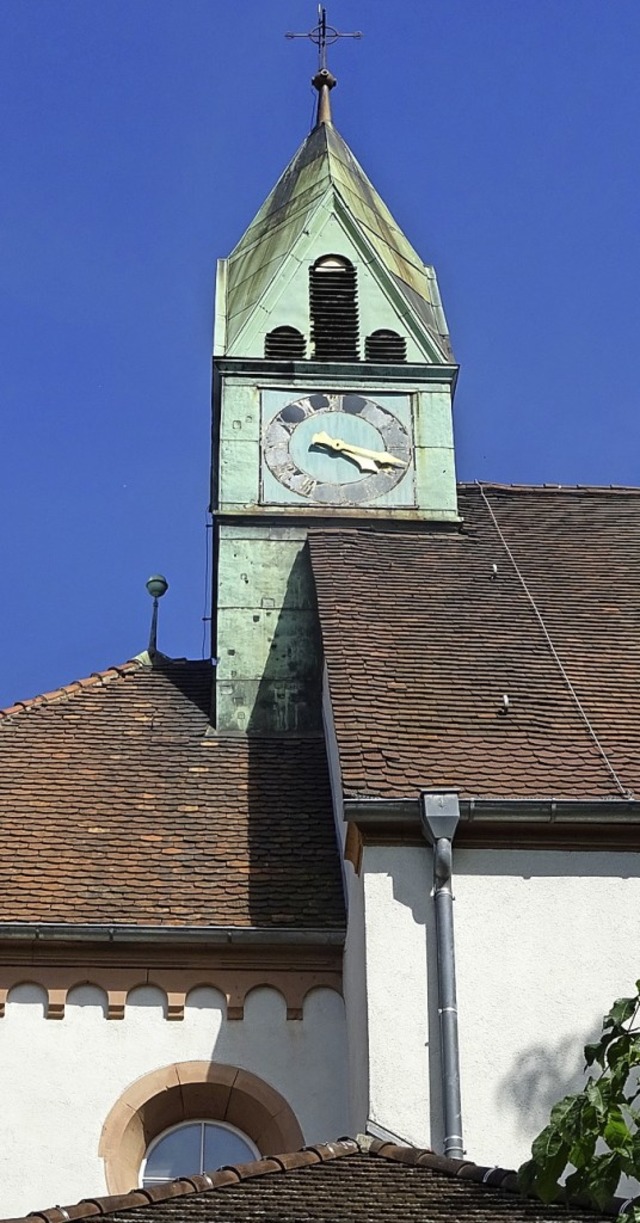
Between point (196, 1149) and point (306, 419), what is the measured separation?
321 inches

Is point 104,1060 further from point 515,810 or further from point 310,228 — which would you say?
point 310,228

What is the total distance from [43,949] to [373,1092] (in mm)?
2949

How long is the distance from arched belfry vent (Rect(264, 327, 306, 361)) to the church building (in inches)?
46.8

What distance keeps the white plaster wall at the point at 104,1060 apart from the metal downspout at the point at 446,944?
5.86ft

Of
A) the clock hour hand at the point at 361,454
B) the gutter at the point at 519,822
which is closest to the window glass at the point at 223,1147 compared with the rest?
the gutter at the point at 519,822

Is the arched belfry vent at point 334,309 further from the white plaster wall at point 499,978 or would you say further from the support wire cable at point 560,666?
the white plaster wall at point 499,978

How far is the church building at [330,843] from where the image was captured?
1211 cm

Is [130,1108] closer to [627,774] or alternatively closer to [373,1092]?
[373,1092]

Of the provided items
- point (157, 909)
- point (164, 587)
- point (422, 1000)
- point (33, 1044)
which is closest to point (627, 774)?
point (422, 1000)

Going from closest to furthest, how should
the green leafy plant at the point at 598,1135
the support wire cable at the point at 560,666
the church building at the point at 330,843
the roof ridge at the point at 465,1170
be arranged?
1. the green leafy plant at the point at 598,1135
2. the roof ridge at the point at 465,1170
3. the church building at the point at 330,843
4. the support wire cable at the point at 560,666

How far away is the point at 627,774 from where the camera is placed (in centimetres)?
1322

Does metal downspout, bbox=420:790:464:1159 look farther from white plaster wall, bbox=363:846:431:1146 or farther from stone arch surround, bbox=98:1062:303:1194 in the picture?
stone arch surround, bbox=98:1062:303:1194

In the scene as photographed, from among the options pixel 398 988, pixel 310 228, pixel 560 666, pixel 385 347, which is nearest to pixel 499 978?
pixel 398 988

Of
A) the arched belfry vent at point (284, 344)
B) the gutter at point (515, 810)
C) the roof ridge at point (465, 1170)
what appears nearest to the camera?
the roof ridge at point (465, 1170)
